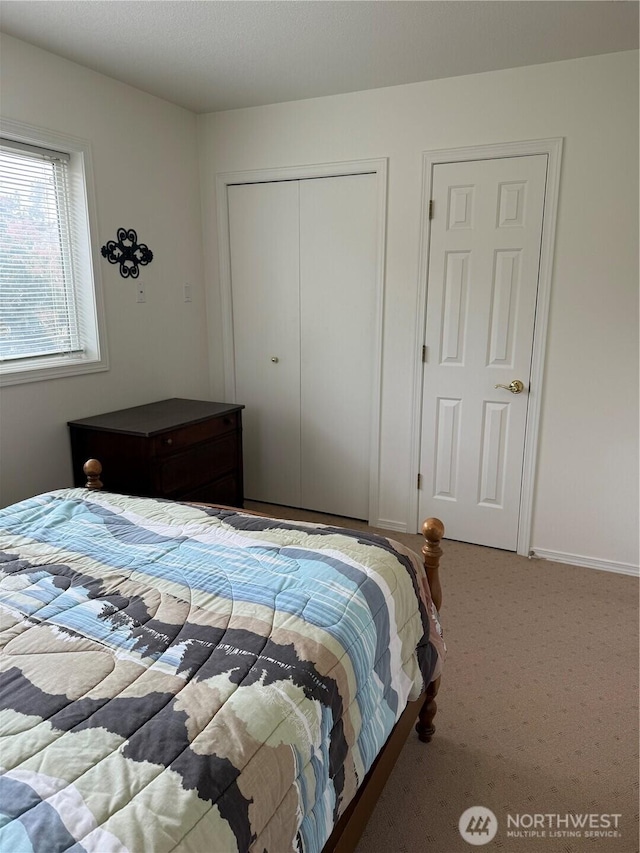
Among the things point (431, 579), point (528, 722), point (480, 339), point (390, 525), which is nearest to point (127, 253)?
point (480, 339)

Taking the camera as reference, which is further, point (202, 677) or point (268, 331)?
point (268, 331)

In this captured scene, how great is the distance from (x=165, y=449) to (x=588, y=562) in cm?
229

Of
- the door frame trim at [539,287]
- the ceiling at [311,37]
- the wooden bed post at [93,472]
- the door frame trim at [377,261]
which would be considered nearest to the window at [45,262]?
the ceiling at [311,37]

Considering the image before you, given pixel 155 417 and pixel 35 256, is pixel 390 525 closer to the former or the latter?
pixel 155 417

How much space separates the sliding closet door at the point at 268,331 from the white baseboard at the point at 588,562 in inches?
60.7

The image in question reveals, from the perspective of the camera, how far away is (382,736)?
1.39 metres

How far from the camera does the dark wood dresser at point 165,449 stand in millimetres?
2781

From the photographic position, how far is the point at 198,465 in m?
3.08

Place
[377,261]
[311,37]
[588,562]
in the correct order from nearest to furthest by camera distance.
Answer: [311,37]
[588,562]
[377,261]

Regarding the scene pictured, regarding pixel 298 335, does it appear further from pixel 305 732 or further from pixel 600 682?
pixel 305 732

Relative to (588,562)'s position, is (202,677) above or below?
above

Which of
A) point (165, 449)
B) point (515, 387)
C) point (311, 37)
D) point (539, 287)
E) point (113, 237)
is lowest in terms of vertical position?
point (165, 449)

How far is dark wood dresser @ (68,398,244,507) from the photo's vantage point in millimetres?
2781

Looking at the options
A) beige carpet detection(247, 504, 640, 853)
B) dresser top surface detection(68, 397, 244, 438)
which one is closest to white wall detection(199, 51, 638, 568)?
beige carpet detection(247, 504, 640, 853)
